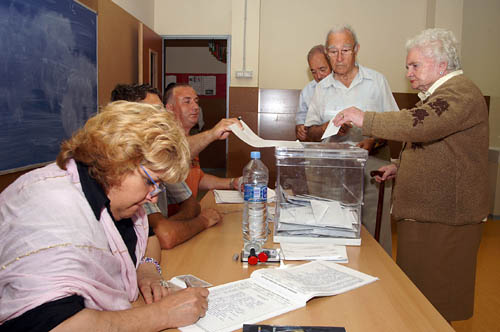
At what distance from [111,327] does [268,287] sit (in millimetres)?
490

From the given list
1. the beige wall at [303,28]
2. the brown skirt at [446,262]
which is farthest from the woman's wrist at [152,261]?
the beige wall at [303,28]

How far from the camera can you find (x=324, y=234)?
1.73 metres

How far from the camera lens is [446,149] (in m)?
1.88

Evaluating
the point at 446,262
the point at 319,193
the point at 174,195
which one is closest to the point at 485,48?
the point at 446,262

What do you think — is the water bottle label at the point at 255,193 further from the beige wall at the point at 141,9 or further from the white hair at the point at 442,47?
the beige wall at the point at 141,9

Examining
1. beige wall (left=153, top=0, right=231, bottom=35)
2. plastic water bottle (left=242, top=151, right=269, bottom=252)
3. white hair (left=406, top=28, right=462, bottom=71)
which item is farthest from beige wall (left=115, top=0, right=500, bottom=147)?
plastic water bottle (left=242, top=151, right=269, bottom=252)

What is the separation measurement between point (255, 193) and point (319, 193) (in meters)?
0.42

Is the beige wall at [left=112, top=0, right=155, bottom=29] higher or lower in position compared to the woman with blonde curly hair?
higher

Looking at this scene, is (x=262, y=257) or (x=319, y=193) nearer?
(x=262, y=257)

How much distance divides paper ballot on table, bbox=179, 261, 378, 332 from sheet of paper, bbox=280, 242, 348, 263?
0.04 metres

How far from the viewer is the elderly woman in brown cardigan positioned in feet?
5.96

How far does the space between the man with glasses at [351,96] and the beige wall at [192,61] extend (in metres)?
5.55

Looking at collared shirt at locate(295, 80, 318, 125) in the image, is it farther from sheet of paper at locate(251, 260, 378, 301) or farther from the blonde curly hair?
the blonde curly hair

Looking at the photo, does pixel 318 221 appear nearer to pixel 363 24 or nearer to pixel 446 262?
pixel 446 262
